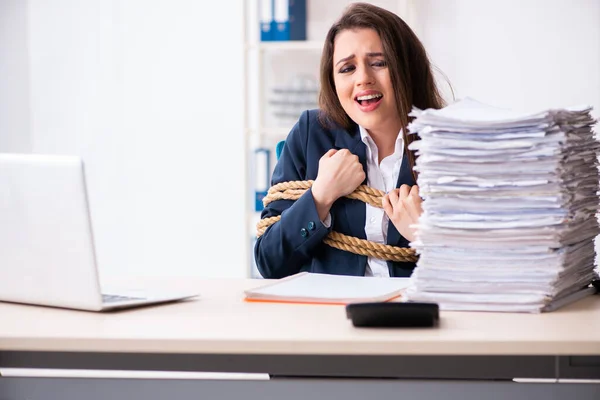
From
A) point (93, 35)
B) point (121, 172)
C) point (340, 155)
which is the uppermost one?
point (93, 35)

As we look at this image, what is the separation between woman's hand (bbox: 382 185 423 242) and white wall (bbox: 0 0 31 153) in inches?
111

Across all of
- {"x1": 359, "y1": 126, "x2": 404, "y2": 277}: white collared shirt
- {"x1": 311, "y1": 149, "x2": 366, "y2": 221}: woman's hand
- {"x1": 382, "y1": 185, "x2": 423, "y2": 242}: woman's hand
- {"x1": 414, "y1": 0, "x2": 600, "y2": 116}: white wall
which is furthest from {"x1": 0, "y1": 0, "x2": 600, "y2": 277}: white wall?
{"x1": 382, "y1": 185, "x2": 423, "y2": 242}: woman's hand

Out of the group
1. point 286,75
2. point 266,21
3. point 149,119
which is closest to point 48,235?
point 266,21

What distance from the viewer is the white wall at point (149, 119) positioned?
12.7ft

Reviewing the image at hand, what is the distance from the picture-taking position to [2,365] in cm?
106

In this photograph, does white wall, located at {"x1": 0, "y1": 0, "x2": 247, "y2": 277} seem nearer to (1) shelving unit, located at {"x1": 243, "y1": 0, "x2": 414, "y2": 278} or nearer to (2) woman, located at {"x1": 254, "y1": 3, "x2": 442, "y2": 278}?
(1) shelving unit, located at {"x1": 243, "y1": 0, "x2": 414, "y2": 278}

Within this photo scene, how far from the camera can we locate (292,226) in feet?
5.39

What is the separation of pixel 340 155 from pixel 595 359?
0.74m

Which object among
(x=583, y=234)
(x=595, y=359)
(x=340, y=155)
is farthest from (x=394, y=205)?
(x=595, y=359)

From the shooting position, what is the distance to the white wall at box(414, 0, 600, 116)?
11.5ft

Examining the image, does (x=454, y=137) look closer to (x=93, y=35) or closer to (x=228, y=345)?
(x=228, y=345)

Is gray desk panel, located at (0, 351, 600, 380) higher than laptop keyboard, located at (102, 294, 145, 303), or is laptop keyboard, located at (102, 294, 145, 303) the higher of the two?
laptop keyboard, located at (102, 294, 145, 303)

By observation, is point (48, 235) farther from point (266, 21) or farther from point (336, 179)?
point (266, 21)

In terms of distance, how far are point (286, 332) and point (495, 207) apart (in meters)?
0.35
